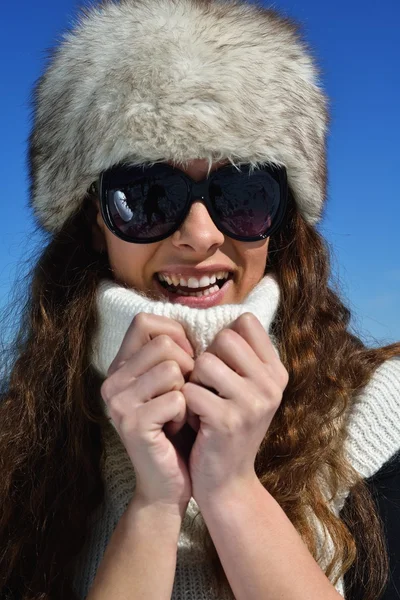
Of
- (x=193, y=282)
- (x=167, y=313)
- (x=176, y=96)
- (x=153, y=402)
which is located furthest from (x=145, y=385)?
(x=176, y=96)

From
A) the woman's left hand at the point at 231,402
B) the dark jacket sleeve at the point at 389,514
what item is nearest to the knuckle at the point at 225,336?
the woman's left hand at the point at 231,402

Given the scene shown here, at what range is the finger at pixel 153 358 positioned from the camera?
1696 millimetres

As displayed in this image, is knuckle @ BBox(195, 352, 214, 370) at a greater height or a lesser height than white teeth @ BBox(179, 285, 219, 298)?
lesser

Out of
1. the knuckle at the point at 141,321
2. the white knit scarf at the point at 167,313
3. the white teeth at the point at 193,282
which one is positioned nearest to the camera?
the knuckle at the point at 141,321

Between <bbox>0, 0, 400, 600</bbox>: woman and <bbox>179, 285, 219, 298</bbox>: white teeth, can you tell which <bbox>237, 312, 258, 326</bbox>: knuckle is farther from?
<bbox>179, 285, 219, 298</bbox>: white teeth

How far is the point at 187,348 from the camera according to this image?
1.82m

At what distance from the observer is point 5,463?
228cm

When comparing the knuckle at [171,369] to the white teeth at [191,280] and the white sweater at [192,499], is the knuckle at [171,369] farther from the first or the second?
the white teeth at [191,280]

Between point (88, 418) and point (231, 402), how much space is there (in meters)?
0.78

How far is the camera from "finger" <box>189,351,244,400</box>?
1.65 m

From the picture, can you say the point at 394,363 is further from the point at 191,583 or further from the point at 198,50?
the point at 198,50

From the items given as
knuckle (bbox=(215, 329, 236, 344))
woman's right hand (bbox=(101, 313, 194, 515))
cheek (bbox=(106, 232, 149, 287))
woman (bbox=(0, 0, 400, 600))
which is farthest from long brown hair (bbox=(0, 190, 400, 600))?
knuckle (bbox=(215, 329, 236, 344))

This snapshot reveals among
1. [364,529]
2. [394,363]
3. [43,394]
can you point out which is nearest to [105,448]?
[43,394]

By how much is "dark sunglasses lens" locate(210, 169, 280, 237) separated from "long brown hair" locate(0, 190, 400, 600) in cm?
23
